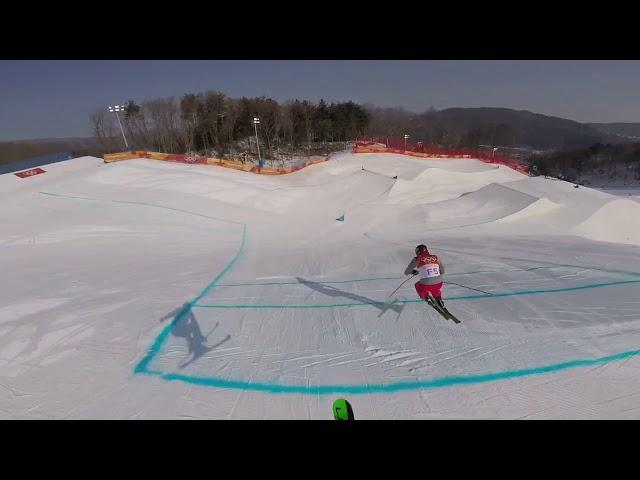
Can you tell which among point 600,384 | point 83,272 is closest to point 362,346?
point 600,384

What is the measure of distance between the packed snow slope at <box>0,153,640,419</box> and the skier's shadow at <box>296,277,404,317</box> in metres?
0.05

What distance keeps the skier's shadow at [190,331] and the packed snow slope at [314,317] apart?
37mm

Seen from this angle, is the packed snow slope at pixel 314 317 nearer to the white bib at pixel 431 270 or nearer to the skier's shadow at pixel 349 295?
the skier's shadow at pixel 349 295

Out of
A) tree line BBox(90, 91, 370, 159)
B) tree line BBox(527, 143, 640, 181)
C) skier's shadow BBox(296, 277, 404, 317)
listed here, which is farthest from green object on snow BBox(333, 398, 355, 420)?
tree line BBox(527, 143, 640, 181)

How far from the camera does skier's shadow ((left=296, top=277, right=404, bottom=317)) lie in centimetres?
518

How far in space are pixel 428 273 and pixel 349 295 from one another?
1807mm

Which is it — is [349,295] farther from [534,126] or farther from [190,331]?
[534,126]

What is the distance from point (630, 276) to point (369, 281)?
5.07 metres

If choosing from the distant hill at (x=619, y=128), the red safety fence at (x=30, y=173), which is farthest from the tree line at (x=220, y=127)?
the distant hill at (x=619, y=128)

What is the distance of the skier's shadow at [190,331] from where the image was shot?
418cm

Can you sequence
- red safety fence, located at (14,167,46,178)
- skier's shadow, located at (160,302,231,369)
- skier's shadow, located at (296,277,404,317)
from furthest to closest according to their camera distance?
1. red safety fence, located at (14,167,46,178)
2. skier's shadow, located at (296,277,404,317)
3. skier's shadow, located at (160,302,231,369)

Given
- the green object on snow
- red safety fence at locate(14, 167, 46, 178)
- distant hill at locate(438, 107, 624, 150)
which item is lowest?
the green object on snow

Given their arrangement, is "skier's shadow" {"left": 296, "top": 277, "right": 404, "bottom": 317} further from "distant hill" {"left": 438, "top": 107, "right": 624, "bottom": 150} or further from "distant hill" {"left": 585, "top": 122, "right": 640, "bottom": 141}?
"distant hill" {"left": 585, "top": 122, "right": 640, "bottom": 141}

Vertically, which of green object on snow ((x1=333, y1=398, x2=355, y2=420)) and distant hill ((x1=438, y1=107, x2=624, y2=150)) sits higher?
distant hill ((x1=438, y1=107, x2=624, y2=150))
